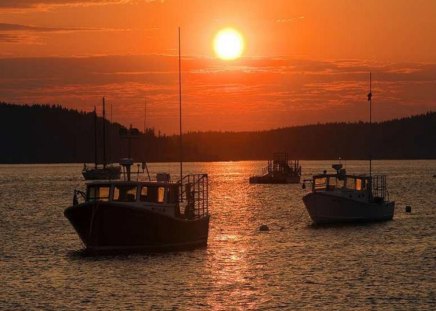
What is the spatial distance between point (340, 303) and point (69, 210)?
62.8 ft

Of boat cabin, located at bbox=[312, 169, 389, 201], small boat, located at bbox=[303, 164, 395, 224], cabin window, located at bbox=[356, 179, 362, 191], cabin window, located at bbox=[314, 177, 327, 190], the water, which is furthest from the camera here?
cabin window, located at bbox=[314, 177, 327, 190]

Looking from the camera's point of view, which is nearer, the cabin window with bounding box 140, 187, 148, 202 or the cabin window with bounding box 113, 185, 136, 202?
the cabin window with bounding box 113, 185, 136, 202

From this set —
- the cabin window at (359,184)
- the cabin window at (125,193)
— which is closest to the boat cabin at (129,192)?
the cabin window at (125,193)

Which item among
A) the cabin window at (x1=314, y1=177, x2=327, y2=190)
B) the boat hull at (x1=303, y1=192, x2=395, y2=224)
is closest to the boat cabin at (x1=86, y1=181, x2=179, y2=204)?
the boat hull at (x1=303, y1=192, x2=395, y2=224)

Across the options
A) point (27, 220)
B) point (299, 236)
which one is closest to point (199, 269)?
point (299, 236)

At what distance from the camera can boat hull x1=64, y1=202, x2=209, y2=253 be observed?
177ft

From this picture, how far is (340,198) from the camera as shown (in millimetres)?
77062

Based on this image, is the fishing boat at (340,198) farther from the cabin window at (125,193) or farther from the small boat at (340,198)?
the cabin window at (125,193)

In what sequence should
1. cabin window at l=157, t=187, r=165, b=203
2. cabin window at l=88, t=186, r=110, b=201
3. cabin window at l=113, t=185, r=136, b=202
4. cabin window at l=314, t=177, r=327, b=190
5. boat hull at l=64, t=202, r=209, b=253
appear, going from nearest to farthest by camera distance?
boat hull at l=64, t=202, r=209, b=253, cabin window at l=113, t=185, r=136, b=202, cabin window at l=88, t=186, r=110, b=201, cabin window at l=157, t=187, r=165, b=203, cabin window at l=314, t=177, r=327, b=190

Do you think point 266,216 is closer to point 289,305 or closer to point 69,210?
point 69,210

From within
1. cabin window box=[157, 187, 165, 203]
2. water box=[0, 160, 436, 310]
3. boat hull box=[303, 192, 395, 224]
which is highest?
cabin window box=[157, 187, 165, 203]

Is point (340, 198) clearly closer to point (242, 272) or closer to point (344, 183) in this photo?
point (344, 183)

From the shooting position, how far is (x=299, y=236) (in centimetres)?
7488

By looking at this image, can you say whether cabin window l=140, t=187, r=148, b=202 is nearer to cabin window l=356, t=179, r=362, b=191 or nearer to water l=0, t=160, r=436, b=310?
water l=0, t=160, r=436, b=310
